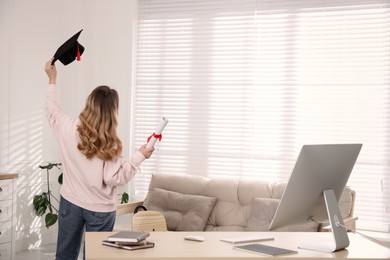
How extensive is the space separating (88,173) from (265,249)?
1.31m

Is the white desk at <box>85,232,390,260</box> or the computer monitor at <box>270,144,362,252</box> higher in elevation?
the computer monitor at <box>270,144,362,252</box>

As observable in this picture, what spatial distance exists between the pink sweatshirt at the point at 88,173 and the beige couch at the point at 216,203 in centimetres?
146

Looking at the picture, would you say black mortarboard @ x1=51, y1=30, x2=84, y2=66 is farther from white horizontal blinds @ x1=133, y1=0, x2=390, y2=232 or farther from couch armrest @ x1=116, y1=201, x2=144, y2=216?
white horizontal blinds @ x1=133, y1=0, x2=390, y2=232

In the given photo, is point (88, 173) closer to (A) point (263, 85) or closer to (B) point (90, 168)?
(B) point (90, 168)

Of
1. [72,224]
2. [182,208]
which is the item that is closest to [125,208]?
[182,208]

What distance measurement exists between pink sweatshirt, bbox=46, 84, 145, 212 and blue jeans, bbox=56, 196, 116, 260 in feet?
0.12

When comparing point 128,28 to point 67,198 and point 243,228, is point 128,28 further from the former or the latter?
point 67,198

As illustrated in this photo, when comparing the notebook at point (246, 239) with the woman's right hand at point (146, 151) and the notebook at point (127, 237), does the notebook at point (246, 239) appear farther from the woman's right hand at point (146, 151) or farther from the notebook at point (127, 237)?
the woman's right hand at point (146, 151)

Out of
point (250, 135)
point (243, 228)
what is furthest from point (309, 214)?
point (250, 135)

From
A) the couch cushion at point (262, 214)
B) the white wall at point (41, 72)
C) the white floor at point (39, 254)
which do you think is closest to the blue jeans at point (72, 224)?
the couch cushion at point (262, 214)

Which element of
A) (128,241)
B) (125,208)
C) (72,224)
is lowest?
(125,208)

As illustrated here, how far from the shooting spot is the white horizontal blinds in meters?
5.39

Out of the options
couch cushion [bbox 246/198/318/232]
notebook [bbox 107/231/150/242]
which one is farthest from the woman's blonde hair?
couch cushion [bbox 246/198/318/232]

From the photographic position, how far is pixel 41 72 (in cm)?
626
